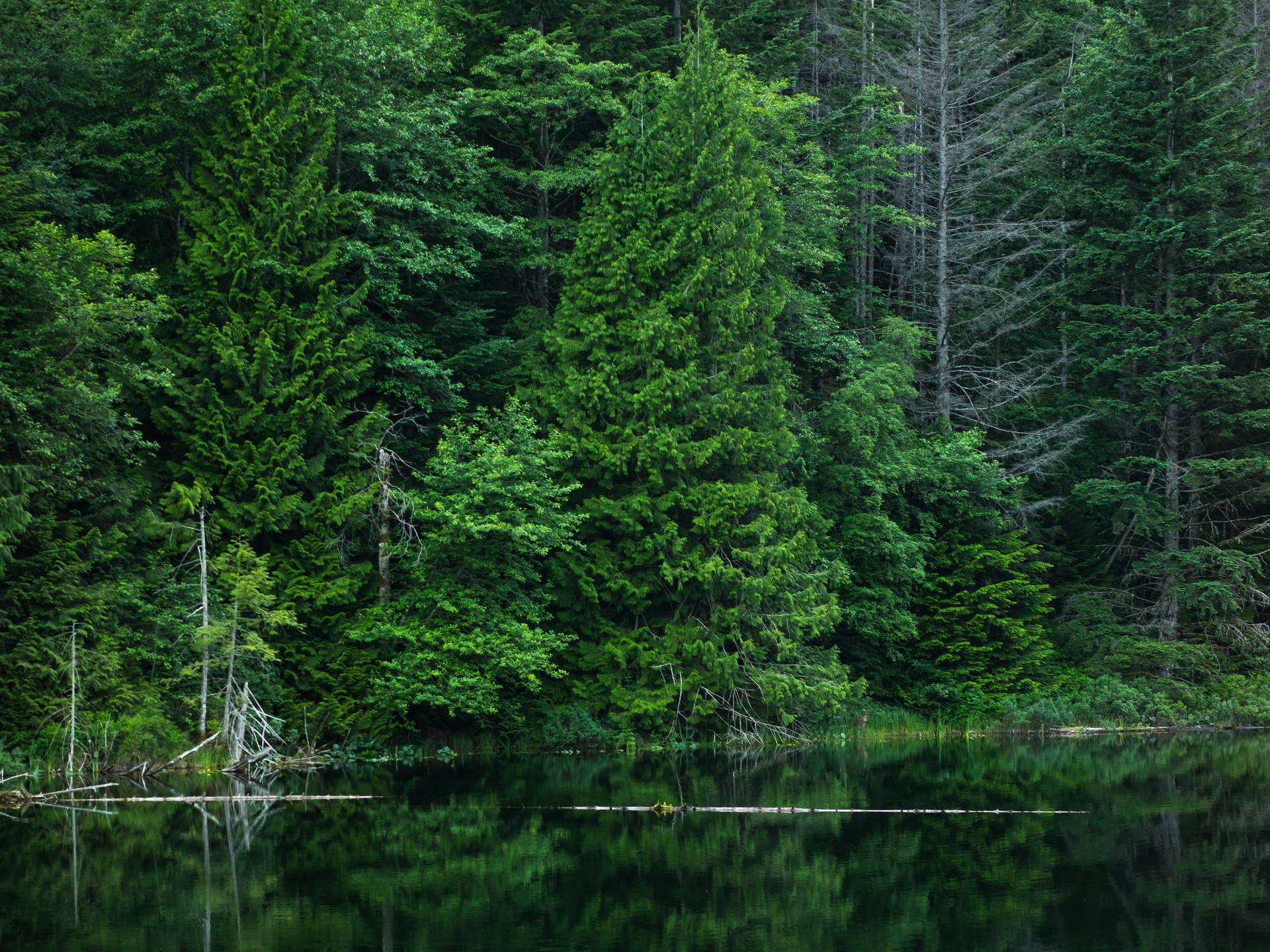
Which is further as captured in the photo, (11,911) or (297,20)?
(297,20)

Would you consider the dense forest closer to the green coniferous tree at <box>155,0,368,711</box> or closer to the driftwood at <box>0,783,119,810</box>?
the green coniferous tree at <box>155,0,368,711</box>

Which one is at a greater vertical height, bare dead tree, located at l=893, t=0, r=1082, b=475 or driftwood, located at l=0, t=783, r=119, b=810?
bare dead tree, located at l=893, t=0, r=1082, b=475

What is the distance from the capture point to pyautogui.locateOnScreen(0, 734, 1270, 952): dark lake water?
11031mm

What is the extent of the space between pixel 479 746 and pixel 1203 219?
21.0 metres

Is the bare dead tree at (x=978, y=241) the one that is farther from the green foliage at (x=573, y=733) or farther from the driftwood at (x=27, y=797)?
the driftwood at (x=27, y=797)

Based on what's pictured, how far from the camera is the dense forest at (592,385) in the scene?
2359cm

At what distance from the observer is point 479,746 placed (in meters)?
26.5

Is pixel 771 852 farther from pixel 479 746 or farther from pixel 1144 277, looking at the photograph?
pixel 1144 277

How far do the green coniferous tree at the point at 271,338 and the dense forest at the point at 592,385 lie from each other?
A: 10cm

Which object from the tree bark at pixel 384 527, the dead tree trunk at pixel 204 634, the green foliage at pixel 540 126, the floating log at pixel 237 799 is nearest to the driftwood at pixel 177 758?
the dead tree trunk at pixel 204 634

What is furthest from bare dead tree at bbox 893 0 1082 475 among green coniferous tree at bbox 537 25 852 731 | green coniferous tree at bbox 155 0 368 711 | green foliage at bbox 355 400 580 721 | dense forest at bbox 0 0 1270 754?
green coniferous tree at bbox 155 0 368 711

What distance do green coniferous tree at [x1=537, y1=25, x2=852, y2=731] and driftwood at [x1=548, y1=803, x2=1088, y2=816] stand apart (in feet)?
26.4

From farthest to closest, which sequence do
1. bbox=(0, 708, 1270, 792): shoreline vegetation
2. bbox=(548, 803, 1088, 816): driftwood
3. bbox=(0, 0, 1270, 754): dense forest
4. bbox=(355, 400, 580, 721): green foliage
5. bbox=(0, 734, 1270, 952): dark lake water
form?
1. bbox=(355, 400, 580, 721): green foliage
2. bbox=(0, 0, 1270, 754): dense forest
3. bbox=(0, 708, 1270, 792): shoreline vegetation
4. bbox=(548, 803, 1088, 816): driftwood
5. bbox=(0, 734, 1270, 952): dark lake water

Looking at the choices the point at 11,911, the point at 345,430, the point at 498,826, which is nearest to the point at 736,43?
the point at 345,430
